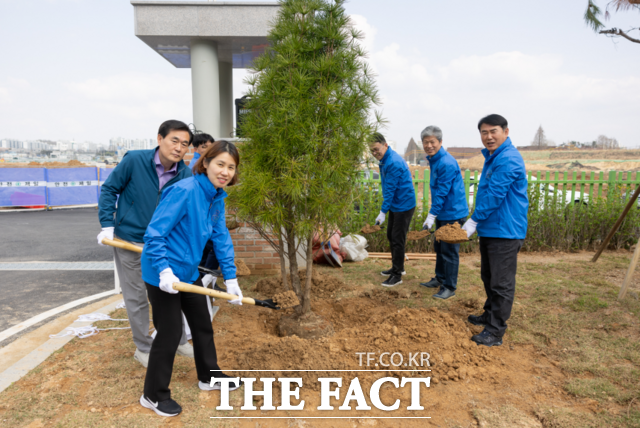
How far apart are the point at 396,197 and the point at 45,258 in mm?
6074

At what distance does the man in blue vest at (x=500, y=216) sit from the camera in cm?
338

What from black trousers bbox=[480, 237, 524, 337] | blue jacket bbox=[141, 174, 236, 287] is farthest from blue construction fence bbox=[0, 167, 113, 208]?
black trousers bbox=[480, 237, 524, 337]

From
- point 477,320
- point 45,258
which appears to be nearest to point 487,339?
point 477,320

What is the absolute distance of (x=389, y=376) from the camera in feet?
9.59

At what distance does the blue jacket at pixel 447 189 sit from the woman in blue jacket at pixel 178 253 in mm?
2966

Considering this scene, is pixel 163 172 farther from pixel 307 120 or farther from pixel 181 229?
pixel 307 120

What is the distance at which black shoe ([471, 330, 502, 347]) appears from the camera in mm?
3407

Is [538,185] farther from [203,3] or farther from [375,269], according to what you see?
[203,3]

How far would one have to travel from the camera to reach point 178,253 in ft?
7.71

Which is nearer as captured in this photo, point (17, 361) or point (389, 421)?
point (389, 421)

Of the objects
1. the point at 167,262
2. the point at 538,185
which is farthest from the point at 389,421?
the point at 538,185

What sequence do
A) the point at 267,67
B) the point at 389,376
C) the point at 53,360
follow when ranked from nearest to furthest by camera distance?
the point at 389,376 < the point at 53,360 < the point at 267,67

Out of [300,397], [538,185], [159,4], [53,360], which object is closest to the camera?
[300,397]

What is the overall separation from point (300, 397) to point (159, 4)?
5315 mm
